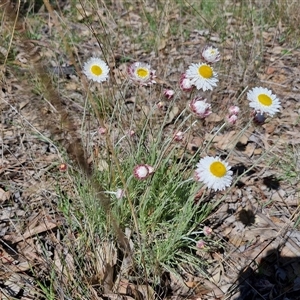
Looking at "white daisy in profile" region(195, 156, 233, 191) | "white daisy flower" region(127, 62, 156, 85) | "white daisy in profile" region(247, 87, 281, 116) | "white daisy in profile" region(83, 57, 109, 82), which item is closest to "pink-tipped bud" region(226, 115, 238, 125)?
"white daisy in profile" region(247, 87, 281, 116)

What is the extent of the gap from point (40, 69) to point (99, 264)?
1013mm

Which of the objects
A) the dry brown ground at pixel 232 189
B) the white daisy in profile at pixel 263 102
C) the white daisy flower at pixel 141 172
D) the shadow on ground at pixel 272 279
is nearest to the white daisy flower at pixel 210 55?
the white daisy in profile at pixel 263 102

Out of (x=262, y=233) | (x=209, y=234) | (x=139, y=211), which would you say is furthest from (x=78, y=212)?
(x=262, y=233)

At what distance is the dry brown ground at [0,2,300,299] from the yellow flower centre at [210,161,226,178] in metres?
0.22

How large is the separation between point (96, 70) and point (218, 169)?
62 cm

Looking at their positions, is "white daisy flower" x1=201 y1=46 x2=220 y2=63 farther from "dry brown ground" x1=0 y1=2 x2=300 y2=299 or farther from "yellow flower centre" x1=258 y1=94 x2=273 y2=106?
"dry brown ground" x1=0 y1=2 x2=300 y2=299

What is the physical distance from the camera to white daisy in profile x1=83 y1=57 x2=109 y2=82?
1.64m

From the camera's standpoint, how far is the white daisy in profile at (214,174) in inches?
53.1

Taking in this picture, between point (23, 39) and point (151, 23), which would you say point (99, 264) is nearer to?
point (23, 39)

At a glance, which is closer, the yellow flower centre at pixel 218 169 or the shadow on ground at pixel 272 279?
the yellow flower centre at pixel 218 169

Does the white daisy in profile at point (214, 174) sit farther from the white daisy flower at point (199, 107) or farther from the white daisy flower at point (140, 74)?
the white daisy flower at point (140, 74)

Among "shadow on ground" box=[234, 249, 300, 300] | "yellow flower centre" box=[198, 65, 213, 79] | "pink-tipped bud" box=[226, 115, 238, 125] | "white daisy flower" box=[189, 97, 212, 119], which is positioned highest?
"yellow flower centre" box=[198, 65, 213, 79]

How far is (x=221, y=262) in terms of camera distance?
167 centimetres

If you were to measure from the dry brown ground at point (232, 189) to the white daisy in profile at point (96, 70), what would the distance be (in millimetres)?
225
